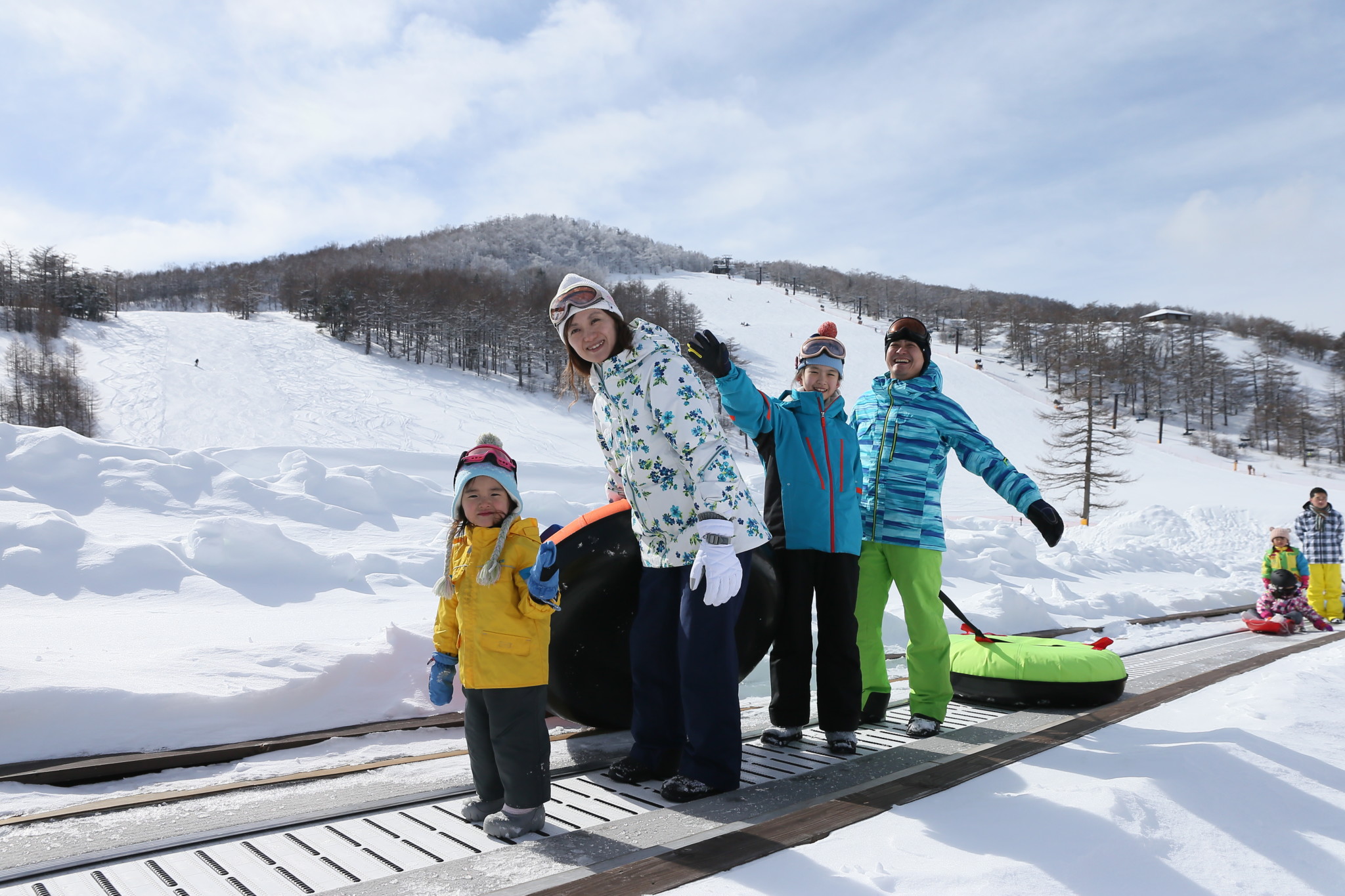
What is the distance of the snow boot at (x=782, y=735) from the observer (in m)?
3.51

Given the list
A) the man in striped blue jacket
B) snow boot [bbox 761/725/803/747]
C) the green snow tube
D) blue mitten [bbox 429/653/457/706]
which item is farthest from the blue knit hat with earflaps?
the green snow tube

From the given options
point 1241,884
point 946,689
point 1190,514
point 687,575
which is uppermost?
point 687,575

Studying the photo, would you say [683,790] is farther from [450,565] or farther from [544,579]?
[450,565]

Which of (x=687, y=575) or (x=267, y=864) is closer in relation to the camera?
(x=267, y=864)

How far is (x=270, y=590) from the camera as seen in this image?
621 centimetres

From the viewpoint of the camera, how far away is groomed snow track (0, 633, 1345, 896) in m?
2.07

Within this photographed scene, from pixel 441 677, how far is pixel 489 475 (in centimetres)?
72

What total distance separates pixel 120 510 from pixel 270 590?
338cm

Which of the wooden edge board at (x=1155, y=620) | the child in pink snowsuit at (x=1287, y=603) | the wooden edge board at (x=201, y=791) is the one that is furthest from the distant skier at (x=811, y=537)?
the child in pink snowsuit at (x=1287, y=603)

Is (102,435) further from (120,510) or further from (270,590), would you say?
(270,590)

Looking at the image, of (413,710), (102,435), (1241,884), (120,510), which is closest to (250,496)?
(120,510)

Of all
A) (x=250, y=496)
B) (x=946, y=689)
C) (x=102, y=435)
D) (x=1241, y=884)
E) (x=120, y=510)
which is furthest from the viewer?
(x=102, y=435)

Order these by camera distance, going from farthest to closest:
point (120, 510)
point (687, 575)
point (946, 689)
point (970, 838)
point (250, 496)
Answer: point (250, 496), point (120, 510), point (946, 689), point (687, 575), point (970, 838)

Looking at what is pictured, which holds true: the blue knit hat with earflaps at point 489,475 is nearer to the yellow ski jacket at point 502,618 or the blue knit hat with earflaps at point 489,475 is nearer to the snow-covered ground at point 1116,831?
the yellow ski jacket at point 502,618
